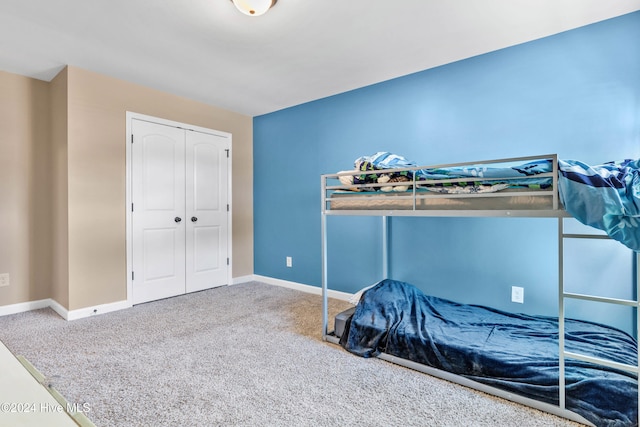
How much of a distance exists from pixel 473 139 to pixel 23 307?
4423 millimetres

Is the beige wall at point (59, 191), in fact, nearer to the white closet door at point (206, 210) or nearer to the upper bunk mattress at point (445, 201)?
the white closet door at point (206, 210)

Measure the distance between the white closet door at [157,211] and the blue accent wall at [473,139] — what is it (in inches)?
49.1

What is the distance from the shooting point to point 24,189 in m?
3.10

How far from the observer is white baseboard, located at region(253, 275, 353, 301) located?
138 inches

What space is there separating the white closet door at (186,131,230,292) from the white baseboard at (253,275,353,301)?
511mm

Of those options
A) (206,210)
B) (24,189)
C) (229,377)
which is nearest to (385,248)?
(229,377)

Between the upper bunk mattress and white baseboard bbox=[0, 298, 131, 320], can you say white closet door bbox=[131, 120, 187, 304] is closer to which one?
white baseboard bbox=[0, 298, 131, 320]

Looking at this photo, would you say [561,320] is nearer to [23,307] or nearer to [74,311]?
[74,311]

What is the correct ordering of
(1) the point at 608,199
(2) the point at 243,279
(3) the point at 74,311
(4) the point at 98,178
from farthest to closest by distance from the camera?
(2) the point at 243,279
(4) the point at 98,178
(3) the point at 74,311
(1) the point at 608,199

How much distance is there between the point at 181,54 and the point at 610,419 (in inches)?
138

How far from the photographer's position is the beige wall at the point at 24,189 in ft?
9.79

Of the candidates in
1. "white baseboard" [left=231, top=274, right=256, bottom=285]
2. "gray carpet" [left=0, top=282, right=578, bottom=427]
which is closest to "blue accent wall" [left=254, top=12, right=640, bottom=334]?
"white baseboard" [left=231, top=274, right=256, bottom=285]

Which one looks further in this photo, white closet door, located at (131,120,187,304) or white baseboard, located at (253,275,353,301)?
white baseboard, located at (253,275,353,301)

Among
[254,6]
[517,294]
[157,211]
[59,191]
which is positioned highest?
[254,6]
